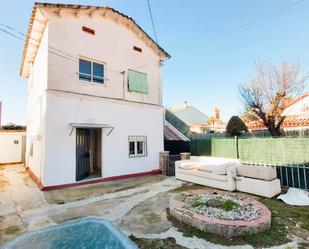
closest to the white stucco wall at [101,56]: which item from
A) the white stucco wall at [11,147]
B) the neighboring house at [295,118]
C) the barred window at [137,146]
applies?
the barred window at [137,146]

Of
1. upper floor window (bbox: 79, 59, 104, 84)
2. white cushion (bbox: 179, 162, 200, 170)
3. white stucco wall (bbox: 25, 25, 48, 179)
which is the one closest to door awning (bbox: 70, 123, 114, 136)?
white stucco wall (bbox: 25, 25, 48, 179)

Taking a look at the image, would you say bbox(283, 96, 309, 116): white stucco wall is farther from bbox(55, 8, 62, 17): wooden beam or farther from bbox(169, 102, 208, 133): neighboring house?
bbox(55, 8, 62, 17): wooden beam

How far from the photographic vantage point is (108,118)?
1137 cm

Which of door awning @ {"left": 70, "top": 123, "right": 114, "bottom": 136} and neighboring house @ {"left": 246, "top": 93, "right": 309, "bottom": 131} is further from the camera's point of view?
neighboring house @ {"left": 246, "top": 93, "right": 309, "bottom": 131}

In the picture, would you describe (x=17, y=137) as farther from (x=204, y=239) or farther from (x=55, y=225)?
(x=204, y=239)

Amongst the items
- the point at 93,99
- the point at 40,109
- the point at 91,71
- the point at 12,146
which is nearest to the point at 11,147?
the point at 12,146

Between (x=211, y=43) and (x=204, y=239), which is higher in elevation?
(x=211, y=43)

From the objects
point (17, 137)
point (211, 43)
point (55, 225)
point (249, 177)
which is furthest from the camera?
point (17, 137)

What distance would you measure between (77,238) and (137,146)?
796 cm

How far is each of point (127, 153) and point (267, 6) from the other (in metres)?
10.5

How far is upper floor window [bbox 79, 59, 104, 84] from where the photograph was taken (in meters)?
10.9

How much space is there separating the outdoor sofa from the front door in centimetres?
558

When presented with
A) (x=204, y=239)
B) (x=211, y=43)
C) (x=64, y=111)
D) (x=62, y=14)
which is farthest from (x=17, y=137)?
(x=204, y=239)

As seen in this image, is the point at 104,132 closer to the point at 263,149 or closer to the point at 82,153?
the point at 82,153
